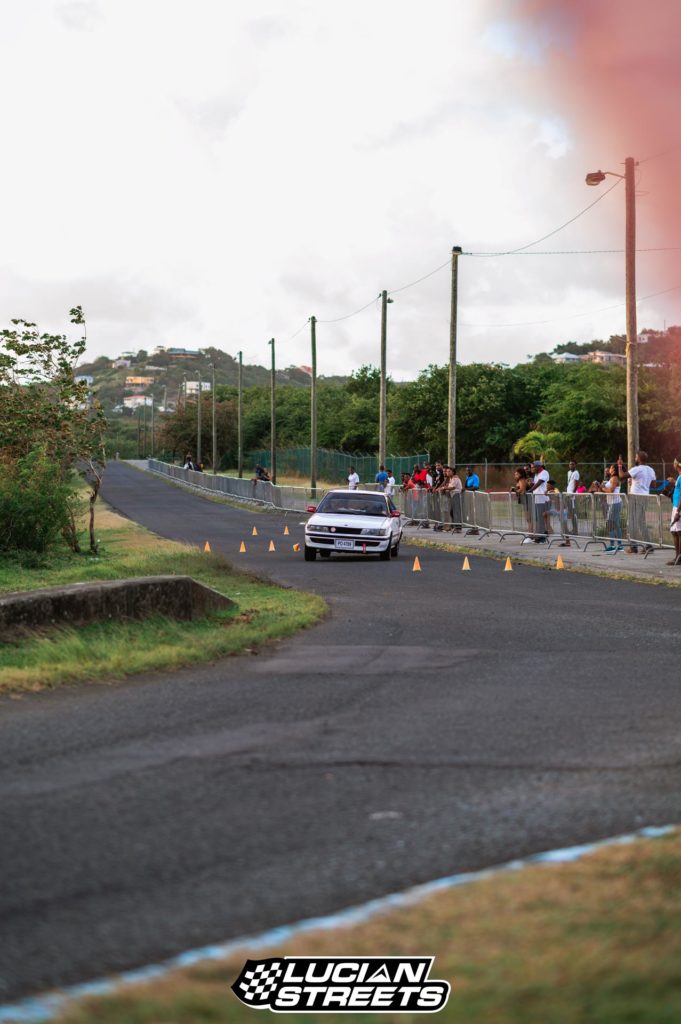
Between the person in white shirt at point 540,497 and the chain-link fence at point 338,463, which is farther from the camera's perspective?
the chain-link fence at point 338,463

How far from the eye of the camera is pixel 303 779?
696cm

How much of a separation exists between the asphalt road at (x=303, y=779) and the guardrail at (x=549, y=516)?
1428cm

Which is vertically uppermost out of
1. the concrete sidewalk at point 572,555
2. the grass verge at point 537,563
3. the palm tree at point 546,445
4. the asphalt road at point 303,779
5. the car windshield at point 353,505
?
the palm tree at point 546,445

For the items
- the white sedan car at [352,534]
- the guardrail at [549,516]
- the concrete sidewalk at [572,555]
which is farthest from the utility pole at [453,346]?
the white sedan car at [352,534]

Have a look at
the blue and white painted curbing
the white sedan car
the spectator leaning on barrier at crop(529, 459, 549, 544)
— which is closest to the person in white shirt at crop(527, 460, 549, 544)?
the spectator leaning on barrier at crop(529, 459, 549, 544)

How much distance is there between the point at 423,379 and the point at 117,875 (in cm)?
7786

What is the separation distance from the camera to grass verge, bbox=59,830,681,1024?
373 cm

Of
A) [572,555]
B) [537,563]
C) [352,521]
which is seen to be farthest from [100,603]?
[572,555]

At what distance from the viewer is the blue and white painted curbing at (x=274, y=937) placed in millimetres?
3883

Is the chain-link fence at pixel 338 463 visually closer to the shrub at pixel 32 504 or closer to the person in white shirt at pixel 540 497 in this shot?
the person in white shirt at pixel 540 497

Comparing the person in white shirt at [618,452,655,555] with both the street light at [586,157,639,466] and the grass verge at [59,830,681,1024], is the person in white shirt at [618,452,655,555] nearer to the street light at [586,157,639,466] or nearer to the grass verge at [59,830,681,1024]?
the street light at [586,157,639,466]

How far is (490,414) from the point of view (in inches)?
3152

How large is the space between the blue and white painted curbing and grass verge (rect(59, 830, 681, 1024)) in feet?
0.22

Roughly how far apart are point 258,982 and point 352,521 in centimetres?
2491
